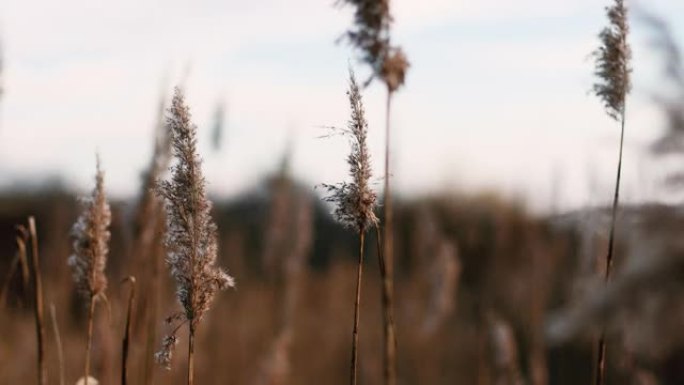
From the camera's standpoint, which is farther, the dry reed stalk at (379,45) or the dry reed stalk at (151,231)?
the dry reed stalk at (151,231)

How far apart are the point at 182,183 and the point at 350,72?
420mm

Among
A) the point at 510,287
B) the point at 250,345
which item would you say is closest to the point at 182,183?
the point at 510,287

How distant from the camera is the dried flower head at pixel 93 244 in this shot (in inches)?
95.0

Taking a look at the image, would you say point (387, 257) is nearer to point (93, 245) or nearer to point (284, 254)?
point (93, 245)

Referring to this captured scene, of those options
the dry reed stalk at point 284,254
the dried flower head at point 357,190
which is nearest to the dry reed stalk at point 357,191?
the dried flower head at point 357,190

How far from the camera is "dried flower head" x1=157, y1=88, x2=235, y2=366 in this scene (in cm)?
227

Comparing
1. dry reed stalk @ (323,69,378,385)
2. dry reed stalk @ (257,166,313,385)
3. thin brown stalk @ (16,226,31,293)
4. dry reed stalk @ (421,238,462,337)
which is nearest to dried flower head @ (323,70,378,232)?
dry reed stalk @ (323,69,378,385)

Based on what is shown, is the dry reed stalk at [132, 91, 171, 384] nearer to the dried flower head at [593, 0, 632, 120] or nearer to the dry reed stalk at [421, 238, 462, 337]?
the dried flower head at [593, 0, 632, 120]

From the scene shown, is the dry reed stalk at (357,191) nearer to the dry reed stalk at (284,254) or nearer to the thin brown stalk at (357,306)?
the thin brown stalk at (357,306)

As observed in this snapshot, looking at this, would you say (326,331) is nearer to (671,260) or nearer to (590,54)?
(590,54)

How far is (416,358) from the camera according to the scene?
10680 millimetres

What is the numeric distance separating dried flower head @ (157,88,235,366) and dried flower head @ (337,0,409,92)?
20.3 inches

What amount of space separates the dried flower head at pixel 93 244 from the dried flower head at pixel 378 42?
2.49 feet

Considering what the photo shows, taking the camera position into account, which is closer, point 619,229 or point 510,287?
point 619,229
